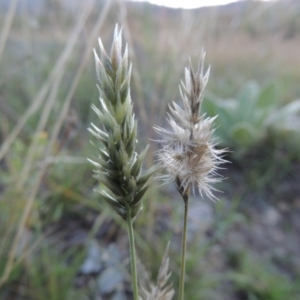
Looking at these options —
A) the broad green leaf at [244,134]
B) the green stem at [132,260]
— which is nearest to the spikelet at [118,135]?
the green stem at [132,260]

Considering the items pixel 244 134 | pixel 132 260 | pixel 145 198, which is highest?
pixel 244 134

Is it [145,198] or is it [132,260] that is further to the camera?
[145,198]

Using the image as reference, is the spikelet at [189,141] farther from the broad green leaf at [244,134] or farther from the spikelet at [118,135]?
the broad green leaf at [244,134]

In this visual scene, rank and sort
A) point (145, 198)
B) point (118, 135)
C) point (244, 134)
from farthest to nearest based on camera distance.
Result: point (244, 134), point (145, 198), point (118, 135)

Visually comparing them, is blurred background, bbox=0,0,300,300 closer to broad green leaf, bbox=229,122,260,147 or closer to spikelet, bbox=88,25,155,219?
broad green leaf, bbox=229,122,260,147

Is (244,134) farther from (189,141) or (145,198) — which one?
(189,141)

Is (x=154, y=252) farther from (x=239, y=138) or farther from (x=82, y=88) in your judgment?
(x=82, y=88)

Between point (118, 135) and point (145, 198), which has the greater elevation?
point (145, 198)

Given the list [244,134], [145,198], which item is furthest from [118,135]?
[244,134]
